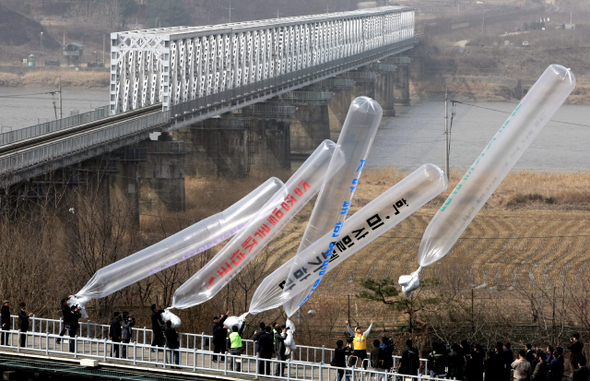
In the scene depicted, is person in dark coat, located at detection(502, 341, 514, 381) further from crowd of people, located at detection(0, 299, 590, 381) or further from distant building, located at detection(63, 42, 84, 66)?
distant building, located at detection(63, 42, 84, 66)

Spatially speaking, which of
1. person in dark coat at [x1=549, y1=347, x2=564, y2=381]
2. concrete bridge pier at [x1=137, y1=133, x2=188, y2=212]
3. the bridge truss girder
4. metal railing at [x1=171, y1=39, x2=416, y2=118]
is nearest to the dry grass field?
concrete bridge pier at [x1=137, y1=133, x2=188, y2=212]

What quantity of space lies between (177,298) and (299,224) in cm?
3502

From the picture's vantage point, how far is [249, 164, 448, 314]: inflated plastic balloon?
22781 mm

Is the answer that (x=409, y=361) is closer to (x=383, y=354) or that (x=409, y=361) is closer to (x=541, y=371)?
(x=383, y=354)

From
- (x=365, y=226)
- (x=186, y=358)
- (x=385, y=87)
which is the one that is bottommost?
(x=385, y=87)

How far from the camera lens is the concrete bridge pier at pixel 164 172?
63156 millimetres

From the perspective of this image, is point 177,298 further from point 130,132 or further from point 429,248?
point 130,132

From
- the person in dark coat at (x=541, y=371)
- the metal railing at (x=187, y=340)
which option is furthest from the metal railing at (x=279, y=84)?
the person in dark coat at (x=541, y=371)

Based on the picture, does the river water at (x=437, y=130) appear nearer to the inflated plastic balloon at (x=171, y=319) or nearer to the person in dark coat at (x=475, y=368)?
the inflated plastic balloon at (x=171, y=319)

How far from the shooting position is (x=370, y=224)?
23547mm

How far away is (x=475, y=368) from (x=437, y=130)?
295ft

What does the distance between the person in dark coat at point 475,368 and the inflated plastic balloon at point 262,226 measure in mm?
5282

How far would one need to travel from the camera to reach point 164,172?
209ft

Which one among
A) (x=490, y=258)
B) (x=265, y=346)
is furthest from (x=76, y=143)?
(x=265, y=346)
